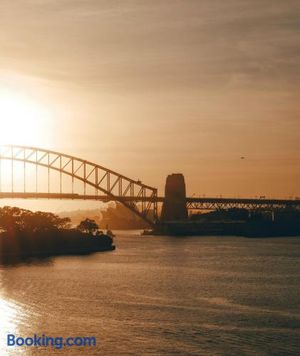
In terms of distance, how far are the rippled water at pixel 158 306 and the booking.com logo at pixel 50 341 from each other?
0.62 m

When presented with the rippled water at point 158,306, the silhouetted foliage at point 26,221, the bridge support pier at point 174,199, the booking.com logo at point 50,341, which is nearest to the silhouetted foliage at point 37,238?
the silhouetted foliage at point 26,221

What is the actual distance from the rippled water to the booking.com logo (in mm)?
617

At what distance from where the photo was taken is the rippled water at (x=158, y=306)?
134 feet

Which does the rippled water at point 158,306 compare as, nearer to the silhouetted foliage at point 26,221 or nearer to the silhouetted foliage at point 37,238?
the silhouetted foliage at point 37,238

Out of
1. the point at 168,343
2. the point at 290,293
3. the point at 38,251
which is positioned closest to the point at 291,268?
the point at 290,293

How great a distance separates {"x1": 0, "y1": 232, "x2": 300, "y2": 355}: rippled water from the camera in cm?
4081

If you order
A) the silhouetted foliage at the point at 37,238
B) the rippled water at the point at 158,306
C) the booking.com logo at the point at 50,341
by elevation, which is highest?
the silhouetted foliage at the point at 37,238

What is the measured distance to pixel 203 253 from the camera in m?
109

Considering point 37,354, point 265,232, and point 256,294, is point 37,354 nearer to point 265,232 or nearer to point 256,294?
point 256,294

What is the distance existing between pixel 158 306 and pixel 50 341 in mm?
11988

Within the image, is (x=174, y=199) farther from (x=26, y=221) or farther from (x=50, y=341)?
(x=50, y=341)

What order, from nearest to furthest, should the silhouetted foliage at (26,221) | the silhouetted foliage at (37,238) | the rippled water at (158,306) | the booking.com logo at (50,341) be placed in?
the rippled water at (158,306), the booking.com logo at (50,341), the silhouetted foliage at (37,238), the silhouetted foliage at (26,221)

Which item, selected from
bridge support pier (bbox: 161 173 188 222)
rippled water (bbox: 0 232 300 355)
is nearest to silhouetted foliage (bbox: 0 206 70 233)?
rippled water (bbox: 0 232 300 355)

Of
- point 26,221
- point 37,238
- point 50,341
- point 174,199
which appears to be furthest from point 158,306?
point 174,199
